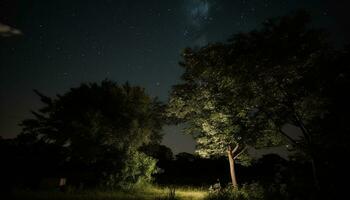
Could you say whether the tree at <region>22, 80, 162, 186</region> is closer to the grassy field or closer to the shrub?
the grassy field

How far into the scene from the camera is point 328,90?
57.9 feet

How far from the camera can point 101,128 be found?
26250 mm

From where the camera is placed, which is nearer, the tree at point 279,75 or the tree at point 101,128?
the tree at point 279,75

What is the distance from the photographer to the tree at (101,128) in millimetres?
26016

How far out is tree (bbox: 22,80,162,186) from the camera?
26016 mm

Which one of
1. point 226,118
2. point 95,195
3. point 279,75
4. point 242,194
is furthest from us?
point 226,118

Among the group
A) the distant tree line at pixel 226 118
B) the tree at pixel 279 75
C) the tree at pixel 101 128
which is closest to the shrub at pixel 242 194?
the distant tree line at pixel 226 118

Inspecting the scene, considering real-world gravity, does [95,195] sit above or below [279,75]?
below

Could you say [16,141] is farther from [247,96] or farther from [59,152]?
[247,96]

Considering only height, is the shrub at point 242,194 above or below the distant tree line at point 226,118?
below

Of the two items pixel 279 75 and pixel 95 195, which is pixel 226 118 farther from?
pixel 95 195

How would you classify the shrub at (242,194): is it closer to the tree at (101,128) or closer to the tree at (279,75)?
the tree at (279,75)

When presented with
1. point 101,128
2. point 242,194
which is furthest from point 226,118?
point 101,128

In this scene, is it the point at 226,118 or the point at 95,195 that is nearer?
the point at 95,195
